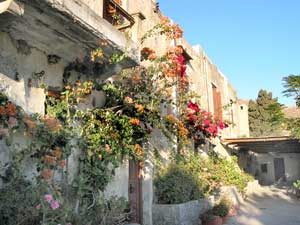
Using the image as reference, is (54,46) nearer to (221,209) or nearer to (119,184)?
(119,184)

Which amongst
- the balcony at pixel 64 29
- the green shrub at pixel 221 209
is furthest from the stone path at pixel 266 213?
the balcony at pixel 64 29

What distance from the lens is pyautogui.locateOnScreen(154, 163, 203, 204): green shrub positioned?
769cm

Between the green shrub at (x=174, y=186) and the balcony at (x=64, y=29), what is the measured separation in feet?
11.2

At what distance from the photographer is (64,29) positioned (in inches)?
172

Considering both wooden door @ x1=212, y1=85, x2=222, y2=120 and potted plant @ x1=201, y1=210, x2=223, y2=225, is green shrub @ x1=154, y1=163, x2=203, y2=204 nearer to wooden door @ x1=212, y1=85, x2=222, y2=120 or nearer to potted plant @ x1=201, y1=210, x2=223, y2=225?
potted plant @ x1=201, y1=210, x2=223, y2=225

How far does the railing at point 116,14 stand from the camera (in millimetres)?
6282

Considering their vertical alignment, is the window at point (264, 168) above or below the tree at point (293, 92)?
below

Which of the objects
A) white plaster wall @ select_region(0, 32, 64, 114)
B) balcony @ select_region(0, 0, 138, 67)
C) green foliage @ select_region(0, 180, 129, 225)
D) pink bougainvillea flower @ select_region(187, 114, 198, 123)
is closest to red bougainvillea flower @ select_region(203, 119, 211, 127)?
pink bougainvillea flower @ select_region(187, 114, 198, 123)

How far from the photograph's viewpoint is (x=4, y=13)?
144 inches

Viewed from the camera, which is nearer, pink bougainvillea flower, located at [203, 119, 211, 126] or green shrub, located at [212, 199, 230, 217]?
green shrub, located at [212, 199, 230, 217]

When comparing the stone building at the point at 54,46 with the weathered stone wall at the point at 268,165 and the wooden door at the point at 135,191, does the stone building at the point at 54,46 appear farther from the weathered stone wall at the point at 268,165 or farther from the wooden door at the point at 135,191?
the weathered stone wall at the point at 268,165

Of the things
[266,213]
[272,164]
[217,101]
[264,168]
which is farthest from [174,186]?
[272,164]

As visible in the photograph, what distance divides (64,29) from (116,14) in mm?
2132

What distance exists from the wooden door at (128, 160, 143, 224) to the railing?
9.77 feet
